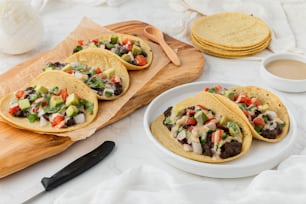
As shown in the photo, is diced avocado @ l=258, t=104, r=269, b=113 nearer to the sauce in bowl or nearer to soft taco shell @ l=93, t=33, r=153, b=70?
the sauce in bowl

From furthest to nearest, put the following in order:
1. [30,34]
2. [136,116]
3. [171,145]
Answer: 1. [30,34]
2. [136,116]
3. [171,145]

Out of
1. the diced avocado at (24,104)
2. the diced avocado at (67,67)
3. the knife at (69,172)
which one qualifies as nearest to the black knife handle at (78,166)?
the knife at (69,172)

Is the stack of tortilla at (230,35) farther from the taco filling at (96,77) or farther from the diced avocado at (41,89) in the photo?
the diced avocado at (41,89)

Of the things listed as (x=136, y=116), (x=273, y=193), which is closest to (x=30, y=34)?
(x=136, y=116)

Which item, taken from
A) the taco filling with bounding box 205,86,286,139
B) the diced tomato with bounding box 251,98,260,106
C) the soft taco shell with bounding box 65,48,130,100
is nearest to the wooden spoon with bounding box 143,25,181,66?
the soft taco shell with bounding box 65,48,130,100

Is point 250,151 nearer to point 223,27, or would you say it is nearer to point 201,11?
point 223,27

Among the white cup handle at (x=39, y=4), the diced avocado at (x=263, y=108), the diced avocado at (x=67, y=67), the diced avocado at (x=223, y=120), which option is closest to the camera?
the diced avocado at (x=223, y=120)
